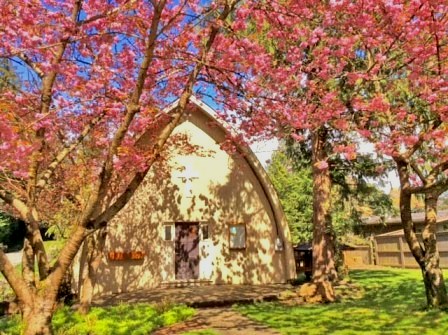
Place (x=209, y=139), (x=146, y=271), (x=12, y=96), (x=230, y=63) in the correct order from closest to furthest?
(x=12, y=96) < (x=230, y=63) < (x=146, y=271) < (x=209, y=139)

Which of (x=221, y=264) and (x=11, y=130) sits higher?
(x=11, y=130)

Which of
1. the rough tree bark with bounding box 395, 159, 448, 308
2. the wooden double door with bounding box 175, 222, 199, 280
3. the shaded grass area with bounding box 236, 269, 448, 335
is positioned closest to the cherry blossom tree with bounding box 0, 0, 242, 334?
the shaded grass area with bounding box 236, 269, 448, 335

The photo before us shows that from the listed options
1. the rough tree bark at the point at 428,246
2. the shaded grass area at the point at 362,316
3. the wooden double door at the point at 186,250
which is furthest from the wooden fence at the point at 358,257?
the rough tree bark at the point at 428,246

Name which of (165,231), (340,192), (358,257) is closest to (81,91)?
(165,231)

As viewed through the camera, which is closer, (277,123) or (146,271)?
(277,123)

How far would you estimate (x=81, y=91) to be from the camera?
325 inches

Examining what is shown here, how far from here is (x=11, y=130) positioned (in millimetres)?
6422

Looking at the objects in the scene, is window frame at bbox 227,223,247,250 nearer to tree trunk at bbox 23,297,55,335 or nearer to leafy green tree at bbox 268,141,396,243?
leafy green tree at bbox 268,141,396,243

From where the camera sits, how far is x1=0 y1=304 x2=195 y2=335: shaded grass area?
7922mm

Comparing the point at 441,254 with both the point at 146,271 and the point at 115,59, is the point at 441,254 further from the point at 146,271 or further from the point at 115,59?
the point at 115,59

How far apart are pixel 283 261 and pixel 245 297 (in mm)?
3984

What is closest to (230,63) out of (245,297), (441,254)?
(245,297)

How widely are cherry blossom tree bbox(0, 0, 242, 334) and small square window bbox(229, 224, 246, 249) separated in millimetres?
6398

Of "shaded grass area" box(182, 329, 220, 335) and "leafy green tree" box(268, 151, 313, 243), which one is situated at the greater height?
"leafy green tree" box(268, 151, 313, 243)
